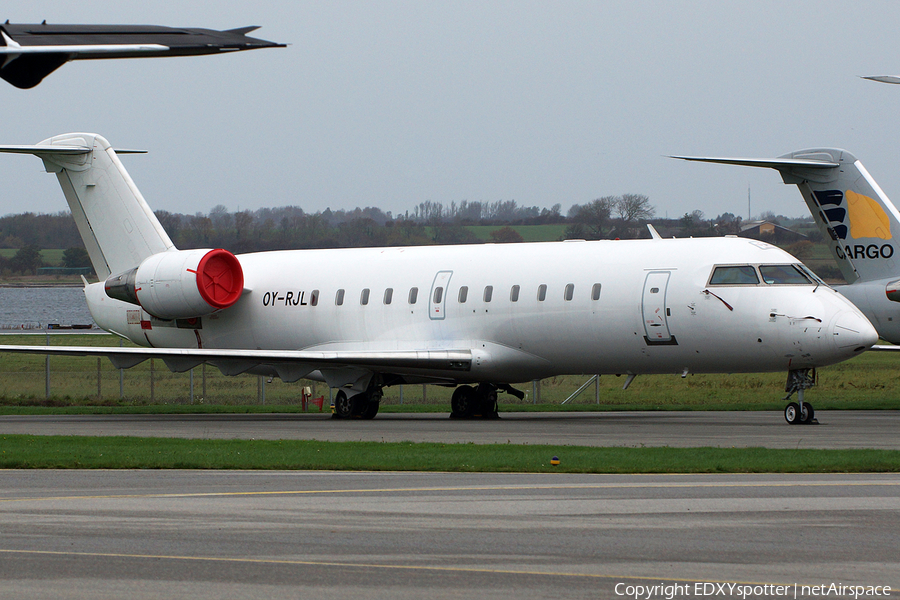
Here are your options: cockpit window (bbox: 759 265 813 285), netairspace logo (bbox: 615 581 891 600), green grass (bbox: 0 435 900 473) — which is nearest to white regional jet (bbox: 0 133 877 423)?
cockpit window (bbox: 759 265 813 285)

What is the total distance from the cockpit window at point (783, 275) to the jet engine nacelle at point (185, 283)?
1359cm

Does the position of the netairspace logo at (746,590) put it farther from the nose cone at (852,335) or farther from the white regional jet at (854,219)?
the white regional jet at (854,219)

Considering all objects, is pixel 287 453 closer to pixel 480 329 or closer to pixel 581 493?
pixel 581 493

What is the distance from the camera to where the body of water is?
115000mm

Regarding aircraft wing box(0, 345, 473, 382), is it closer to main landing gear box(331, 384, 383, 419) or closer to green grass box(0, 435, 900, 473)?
main landing gear box(331, 384, 383, 419)

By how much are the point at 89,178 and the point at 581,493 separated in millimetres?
23750

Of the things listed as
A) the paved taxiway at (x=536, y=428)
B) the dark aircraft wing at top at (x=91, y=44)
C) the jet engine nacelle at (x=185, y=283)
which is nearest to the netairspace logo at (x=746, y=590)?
the dark aircraft wing at top at (x=91, y=44)

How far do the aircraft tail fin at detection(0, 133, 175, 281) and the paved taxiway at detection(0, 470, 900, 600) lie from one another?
63.3 ft

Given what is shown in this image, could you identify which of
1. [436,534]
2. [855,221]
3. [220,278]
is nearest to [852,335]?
[855,221]

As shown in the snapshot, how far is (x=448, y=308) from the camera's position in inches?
1156

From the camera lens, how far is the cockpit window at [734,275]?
2509cm

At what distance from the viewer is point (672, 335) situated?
25594 mm

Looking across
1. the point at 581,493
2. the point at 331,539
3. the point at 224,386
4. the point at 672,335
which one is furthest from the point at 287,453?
the point at 224,386

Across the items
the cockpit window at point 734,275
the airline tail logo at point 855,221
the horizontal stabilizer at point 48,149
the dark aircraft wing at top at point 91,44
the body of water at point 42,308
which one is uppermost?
the horizontal stabilizer at point 48,149
